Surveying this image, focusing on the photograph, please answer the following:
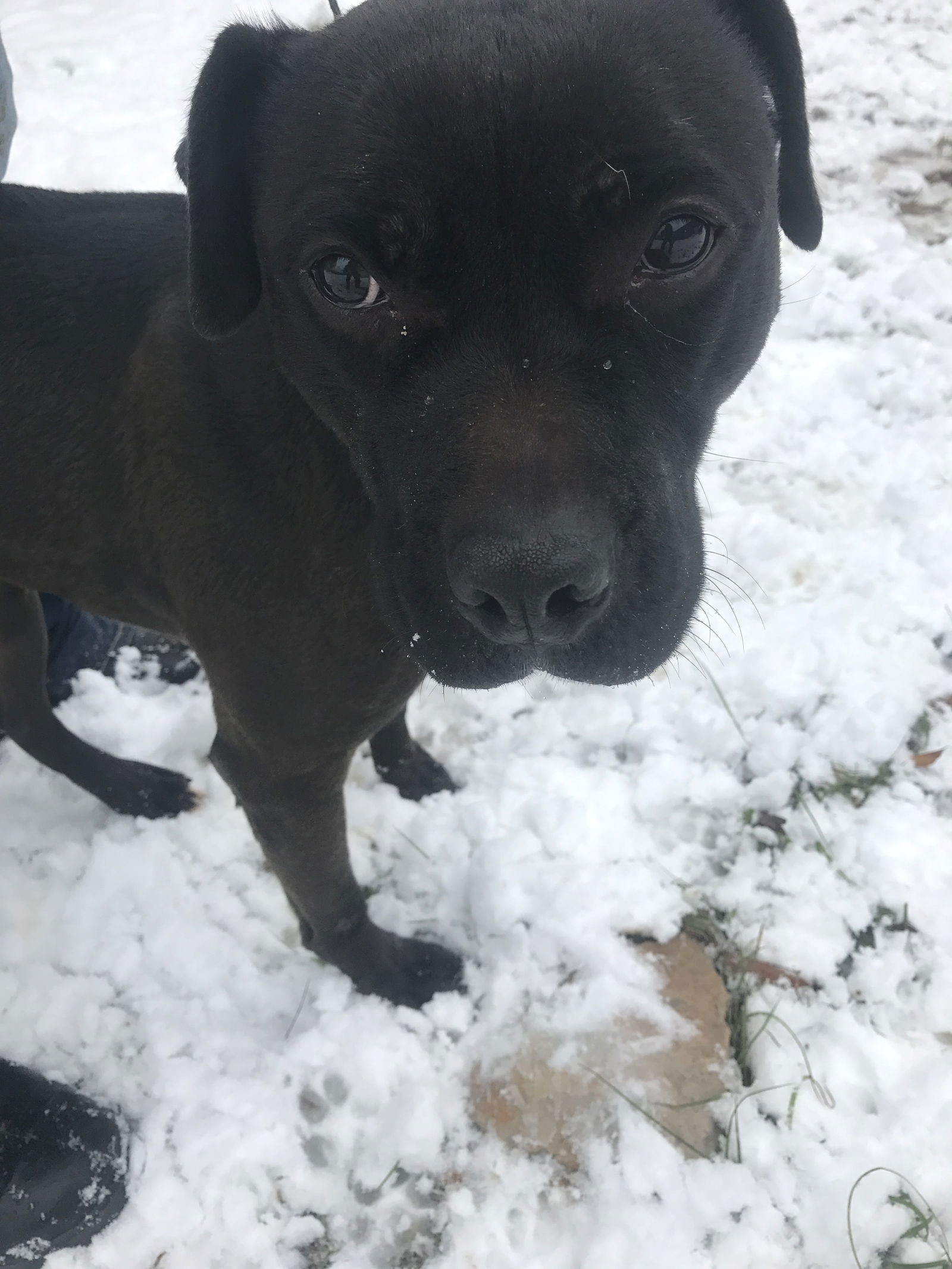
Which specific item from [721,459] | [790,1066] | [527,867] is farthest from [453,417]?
[721,459]

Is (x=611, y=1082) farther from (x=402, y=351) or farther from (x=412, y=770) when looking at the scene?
(x=402, y=351)

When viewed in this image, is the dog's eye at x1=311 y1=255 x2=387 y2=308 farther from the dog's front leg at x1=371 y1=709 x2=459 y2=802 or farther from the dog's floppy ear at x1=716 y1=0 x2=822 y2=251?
the dog's front leg at x1=371 y1=709 x2=459 y2=802

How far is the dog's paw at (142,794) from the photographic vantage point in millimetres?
2535

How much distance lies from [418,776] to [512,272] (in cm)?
167

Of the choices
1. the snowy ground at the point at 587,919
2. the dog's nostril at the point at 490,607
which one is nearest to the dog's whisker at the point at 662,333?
the dog's nostril at the point at 490,607

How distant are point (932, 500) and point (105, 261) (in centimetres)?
266

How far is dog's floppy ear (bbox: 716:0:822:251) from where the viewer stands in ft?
4.73

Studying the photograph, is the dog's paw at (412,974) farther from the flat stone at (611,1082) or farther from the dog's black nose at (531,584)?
the dog's black nose at (531,584)

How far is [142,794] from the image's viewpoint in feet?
8.33

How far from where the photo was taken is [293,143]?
130 centimetres

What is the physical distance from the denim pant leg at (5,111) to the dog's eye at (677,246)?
190 centimetres

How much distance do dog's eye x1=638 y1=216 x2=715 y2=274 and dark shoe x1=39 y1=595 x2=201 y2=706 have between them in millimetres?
2027

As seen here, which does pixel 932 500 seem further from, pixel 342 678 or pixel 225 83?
pixel 225 83

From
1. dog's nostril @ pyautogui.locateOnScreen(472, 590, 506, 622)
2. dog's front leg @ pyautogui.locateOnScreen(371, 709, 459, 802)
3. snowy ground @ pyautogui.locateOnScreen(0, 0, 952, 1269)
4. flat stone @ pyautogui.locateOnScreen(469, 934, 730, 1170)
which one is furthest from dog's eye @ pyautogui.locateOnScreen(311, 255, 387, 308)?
flat stone @ pyautogui.locateOnScreen(469, 934, 730, 1170)
